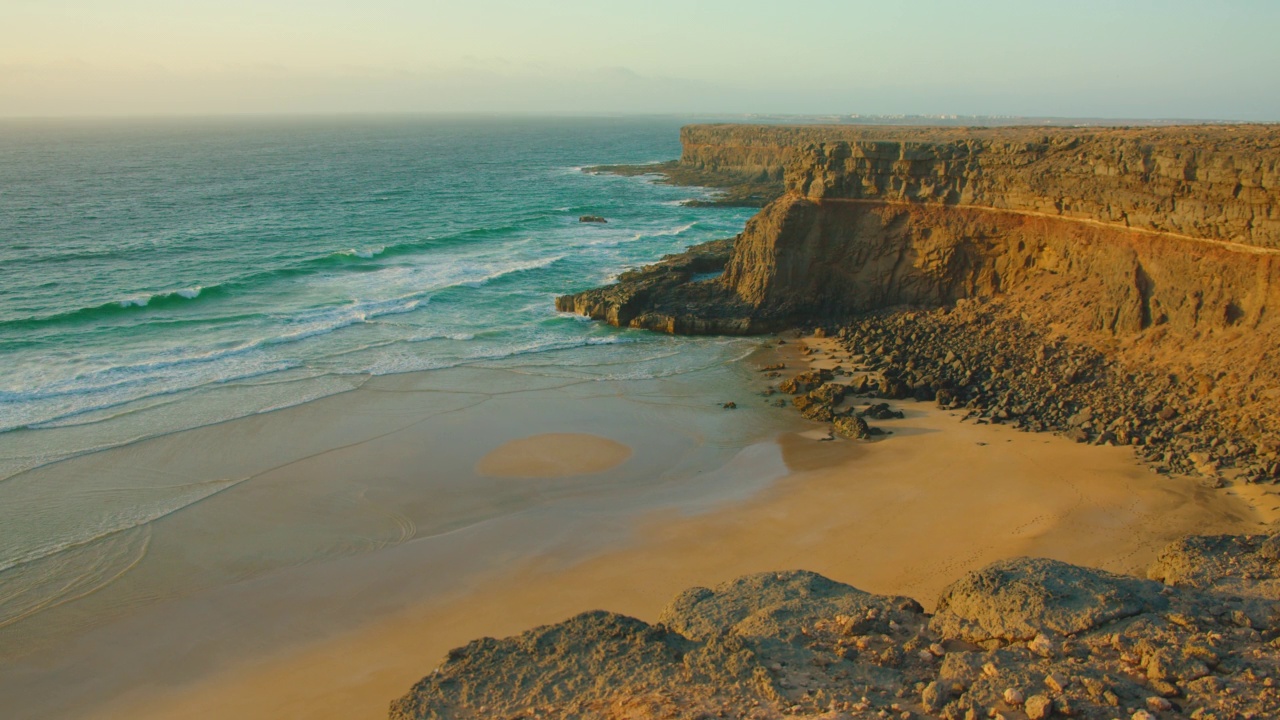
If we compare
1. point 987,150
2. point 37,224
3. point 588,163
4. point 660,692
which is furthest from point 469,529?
point 588,163

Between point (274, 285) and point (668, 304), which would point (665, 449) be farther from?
point (274, 285)

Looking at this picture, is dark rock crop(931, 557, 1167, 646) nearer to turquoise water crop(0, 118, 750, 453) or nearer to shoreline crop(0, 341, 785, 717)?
shoreline crop(0, 341, 785, 717)

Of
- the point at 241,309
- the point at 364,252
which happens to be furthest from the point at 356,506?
the point at 364,252

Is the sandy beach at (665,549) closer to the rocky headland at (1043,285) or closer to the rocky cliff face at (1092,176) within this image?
the rocky headland at (1043,285)

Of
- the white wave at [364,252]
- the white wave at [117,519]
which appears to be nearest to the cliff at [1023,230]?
the white wave at [364,252]

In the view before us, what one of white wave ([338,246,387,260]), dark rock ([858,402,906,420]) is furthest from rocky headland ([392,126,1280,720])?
white wave ([338,246,387,260])
